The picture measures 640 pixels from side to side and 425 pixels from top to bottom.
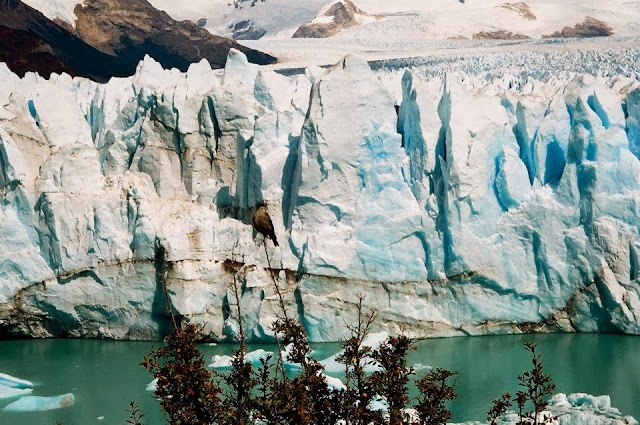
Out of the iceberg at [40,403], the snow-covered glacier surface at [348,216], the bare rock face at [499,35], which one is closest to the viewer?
the iceberg at [40,403]

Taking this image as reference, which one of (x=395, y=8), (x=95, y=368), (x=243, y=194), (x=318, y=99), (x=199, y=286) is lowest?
(x=95, y=368)

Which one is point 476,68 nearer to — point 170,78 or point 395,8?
point 170,78

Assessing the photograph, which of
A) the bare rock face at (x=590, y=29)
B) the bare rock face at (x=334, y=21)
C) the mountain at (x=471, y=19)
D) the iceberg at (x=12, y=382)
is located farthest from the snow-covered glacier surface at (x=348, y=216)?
the bare rock face at (x=334, y=21)

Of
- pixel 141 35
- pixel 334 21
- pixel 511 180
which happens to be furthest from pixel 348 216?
pixel 334 21

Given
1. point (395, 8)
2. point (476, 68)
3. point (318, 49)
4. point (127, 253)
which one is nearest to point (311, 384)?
point (127, 253)

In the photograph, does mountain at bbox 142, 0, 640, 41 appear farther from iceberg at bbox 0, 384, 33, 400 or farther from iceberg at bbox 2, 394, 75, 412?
iceberg at bbox 2, 394, 75, 412

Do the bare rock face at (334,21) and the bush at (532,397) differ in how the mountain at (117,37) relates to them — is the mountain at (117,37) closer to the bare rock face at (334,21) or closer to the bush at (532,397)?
the bare rock face at (334,21)
